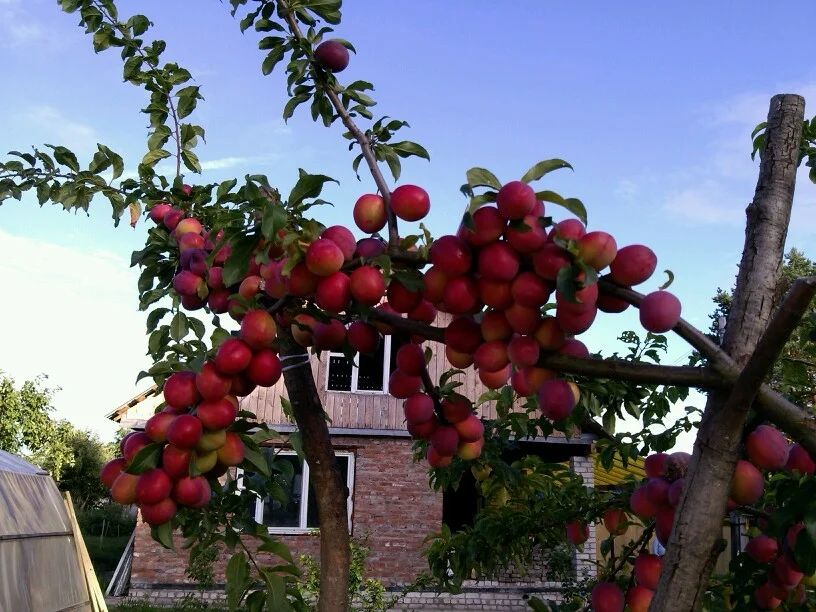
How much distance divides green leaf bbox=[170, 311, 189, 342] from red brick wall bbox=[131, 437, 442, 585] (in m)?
9.85

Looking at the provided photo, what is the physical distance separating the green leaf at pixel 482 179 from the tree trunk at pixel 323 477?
809 millimetres

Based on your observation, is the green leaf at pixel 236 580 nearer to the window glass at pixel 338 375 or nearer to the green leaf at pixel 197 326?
the green leaf at pixel 197 326

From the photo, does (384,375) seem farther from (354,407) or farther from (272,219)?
(272,219)

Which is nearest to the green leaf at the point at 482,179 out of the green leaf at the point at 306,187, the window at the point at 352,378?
the green leaf at the point at 306,187

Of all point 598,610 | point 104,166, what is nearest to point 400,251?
point 598,610

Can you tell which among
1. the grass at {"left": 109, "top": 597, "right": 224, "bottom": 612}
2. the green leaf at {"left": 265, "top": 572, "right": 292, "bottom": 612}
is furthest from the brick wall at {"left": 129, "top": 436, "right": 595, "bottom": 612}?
the green leaf at {"left": 265, "top": 572, "right": 292, "bottom": 612}

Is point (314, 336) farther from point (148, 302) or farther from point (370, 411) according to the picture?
point (370, 411)

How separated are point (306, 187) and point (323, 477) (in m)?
0.88

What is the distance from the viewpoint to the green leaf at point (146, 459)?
1237 mm

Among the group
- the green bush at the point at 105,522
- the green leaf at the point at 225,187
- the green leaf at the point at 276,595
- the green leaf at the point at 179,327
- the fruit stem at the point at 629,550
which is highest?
the green leaf at the point at 225,187

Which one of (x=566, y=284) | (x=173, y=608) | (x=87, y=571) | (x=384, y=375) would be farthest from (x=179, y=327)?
(x=384, y=375)

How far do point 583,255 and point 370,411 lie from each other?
1174cm

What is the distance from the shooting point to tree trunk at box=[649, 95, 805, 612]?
101 cm

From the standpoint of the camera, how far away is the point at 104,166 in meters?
2.60
